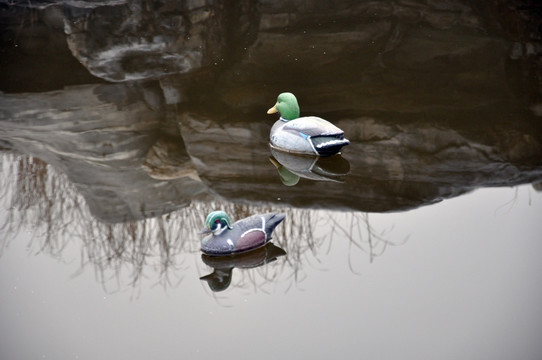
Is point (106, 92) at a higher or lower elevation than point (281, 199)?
higher

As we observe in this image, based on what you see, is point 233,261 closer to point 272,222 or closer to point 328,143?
point 272,222

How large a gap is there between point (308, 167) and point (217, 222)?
2050mm

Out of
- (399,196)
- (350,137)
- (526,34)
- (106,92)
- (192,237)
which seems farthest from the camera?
(526,34)

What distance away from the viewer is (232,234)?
6.04 meters

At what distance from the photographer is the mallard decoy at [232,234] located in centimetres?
601

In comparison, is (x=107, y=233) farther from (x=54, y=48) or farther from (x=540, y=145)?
(x=54, y=48)

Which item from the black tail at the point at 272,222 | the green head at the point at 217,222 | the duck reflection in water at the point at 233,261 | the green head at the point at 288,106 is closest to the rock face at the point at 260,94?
the green head at the point at 288,106

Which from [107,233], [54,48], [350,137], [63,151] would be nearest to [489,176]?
[350,137]

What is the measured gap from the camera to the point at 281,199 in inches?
281

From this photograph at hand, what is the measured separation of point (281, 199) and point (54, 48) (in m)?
5.94

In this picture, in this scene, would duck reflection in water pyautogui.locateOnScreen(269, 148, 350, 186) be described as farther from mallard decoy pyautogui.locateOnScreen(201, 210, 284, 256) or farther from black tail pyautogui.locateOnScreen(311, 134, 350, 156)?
mallard decoy pyautogui.locateOnScreen(201, 210, 284, 256)

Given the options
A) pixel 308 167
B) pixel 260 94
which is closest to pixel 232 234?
pixel 308 167

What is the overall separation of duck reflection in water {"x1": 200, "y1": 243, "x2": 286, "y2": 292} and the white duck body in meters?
1.81

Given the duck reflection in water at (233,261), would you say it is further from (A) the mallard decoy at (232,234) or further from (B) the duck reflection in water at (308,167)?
(B) the duck reflection in water at (308,167)
